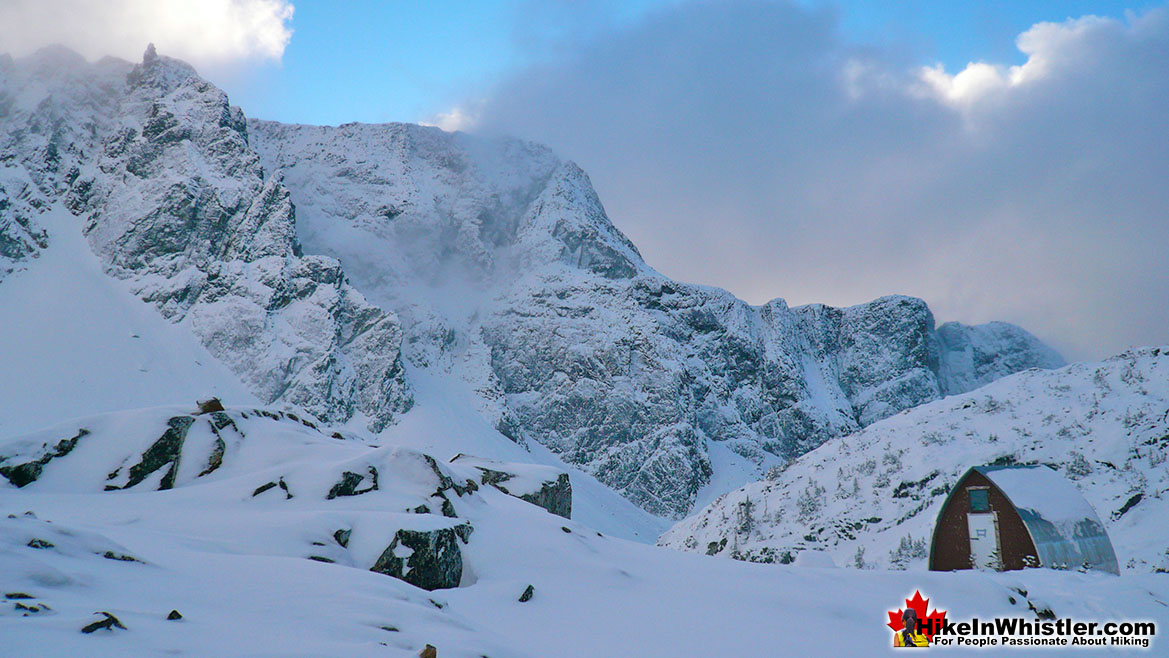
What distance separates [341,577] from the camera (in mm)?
8305

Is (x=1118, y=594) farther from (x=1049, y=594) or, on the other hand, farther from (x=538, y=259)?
(x=538, y=259)

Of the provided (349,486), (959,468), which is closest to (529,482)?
(349,486)

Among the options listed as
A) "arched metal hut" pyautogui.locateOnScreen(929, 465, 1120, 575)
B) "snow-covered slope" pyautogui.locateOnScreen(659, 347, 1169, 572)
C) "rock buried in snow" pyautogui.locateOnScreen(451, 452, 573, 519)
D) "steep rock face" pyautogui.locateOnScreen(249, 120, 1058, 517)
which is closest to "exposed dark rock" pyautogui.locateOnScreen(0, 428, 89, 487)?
"rock buried in snow" pyautogui.locateOnScreen(451, 452, 573, 519)

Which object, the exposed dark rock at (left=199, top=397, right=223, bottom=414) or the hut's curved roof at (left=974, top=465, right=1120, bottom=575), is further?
the hut's curved roof at (left=974, top=465, right=1120, bottom=575)

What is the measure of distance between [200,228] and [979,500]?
9144 centimetres

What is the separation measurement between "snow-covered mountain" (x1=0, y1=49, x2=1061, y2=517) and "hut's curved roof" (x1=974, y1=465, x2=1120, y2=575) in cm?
6944

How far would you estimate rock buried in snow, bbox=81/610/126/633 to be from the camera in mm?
4938

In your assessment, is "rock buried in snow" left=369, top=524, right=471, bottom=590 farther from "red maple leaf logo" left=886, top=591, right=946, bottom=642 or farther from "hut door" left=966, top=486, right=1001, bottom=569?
"hut door" left=966, top=486, right=1001, bottom=569

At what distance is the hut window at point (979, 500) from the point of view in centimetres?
2150

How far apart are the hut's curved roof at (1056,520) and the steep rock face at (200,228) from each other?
225 feet

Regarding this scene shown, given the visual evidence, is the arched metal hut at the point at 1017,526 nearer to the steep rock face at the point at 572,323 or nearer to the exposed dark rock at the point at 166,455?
the exposed dark rock at the point at 166,455
